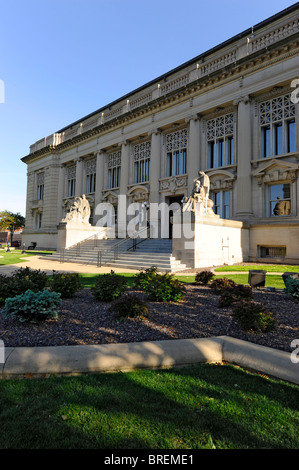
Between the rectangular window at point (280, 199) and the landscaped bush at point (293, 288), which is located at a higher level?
the rectangular window at point (280, 199)

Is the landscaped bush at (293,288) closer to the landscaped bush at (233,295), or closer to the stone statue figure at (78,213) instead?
the landscaped bush at (233,295)

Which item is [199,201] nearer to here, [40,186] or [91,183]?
[91,183]

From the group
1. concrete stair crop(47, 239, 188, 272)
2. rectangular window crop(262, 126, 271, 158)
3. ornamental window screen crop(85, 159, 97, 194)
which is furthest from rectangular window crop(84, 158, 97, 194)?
rectangular window crop(262, 126, 271, 158)

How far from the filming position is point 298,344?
12.9ft

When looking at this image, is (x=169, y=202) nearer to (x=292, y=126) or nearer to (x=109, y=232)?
(x=109, y=232)

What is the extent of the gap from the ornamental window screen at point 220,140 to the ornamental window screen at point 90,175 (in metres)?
16.6

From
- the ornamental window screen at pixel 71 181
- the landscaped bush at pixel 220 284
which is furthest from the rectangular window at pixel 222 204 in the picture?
the ornamental window screen at pixel 71 181

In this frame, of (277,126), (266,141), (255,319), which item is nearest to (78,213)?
(266,141)

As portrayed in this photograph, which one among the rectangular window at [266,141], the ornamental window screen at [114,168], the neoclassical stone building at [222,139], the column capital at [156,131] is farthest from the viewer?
the ornamental window screen at [114,168]

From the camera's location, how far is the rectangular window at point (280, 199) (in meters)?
18.2

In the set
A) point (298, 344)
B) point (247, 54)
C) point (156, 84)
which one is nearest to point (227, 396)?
point (298, 344)

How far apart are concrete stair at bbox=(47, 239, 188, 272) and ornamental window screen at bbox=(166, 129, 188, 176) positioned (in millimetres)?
8516

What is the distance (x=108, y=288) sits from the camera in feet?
21.8
